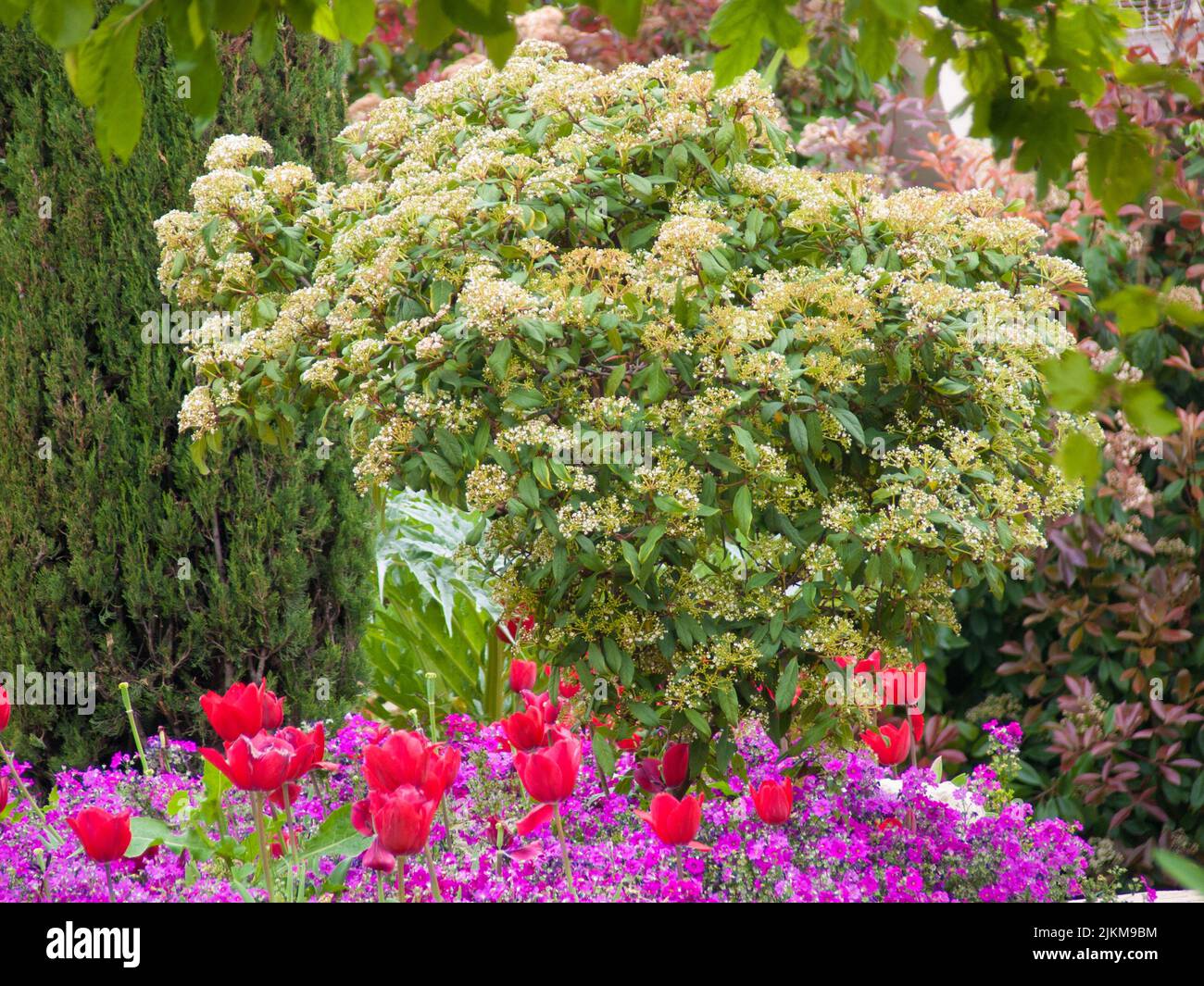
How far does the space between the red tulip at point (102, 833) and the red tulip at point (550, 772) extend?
69 centimetres

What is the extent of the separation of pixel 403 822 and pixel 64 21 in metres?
1.17

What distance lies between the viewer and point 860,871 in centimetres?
258

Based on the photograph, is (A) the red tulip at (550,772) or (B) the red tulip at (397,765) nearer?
(B) the red tulip at (397,765)

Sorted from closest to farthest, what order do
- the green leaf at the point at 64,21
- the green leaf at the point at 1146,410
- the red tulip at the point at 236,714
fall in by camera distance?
1. the green leaf at the point at 1146,410
2. the green leaf at the point at 64,21
3. the red tulip at the point at 236,714

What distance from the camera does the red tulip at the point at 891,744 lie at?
2.80m

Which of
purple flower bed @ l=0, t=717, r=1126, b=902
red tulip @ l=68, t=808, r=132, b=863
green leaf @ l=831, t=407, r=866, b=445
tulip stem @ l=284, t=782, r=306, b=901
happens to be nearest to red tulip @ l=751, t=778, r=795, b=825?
purple flower bed @ l=0, t=717, r=1126, b=902

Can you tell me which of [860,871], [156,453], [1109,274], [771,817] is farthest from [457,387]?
[1109,274]

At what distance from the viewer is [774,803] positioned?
2434mm

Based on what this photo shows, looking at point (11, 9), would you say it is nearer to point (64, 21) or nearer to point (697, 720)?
point (64, 21)

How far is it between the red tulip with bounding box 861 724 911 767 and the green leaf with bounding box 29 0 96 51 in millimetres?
2097

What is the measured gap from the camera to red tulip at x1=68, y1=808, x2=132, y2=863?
2.12 meters

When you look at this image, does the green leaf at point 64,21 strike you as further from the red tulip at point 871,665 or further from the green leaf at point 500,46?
the red tulip at point 871,665

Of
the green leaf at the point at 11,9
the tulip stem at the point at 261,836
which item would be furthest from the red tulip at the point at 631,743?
the green leaf at the point at 11,9
